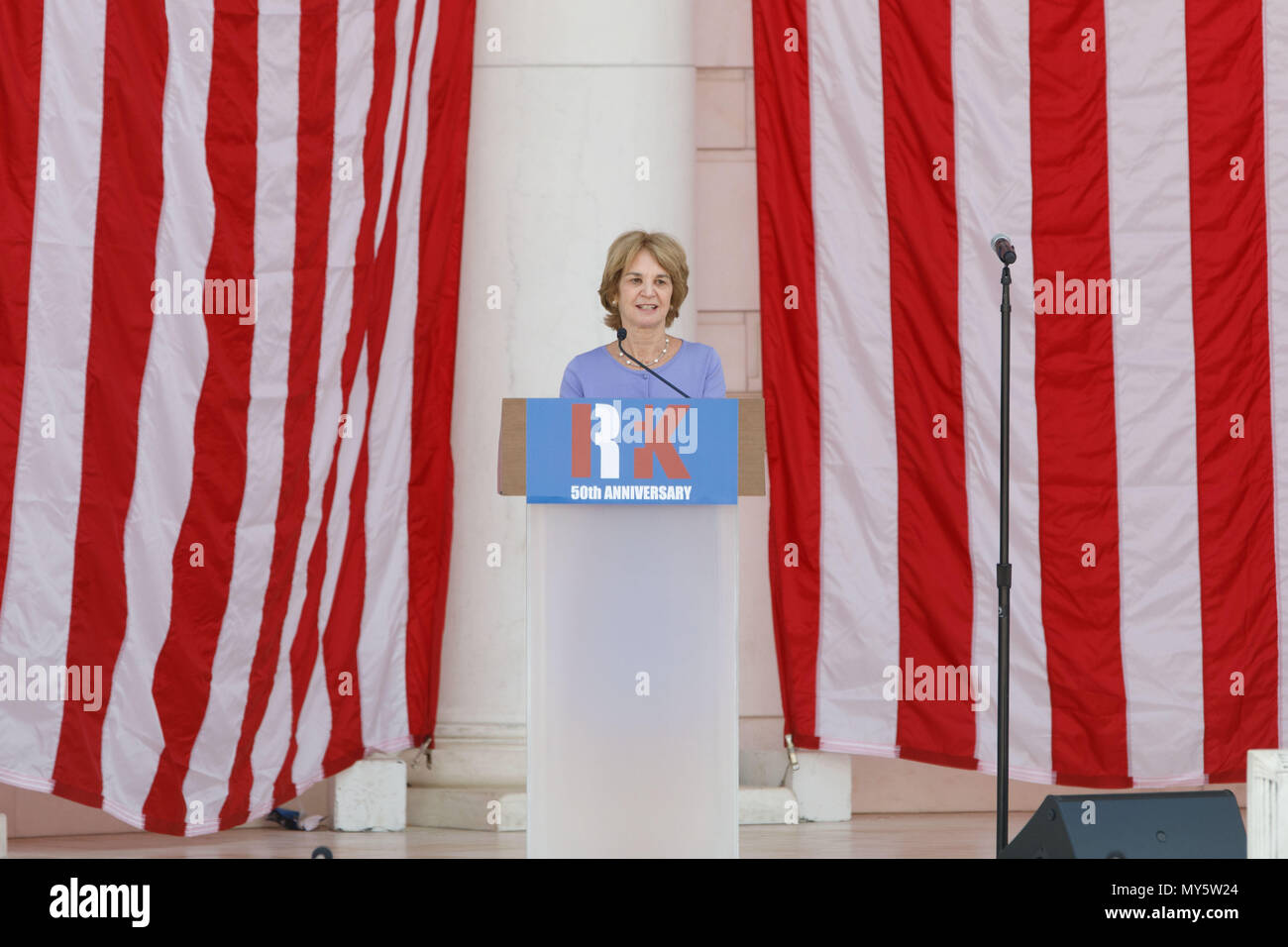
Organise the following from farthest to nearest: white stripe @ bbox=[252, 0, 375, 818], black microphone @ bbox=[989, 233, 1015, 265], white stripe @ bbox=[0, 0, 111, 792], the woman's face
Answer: white stripe @ bbox=[252, 0, 375, 818], white stripe @ bbox=[0, 0, 111, 792], black microphone @ bbox=[989, 233, 1015, 265], the woman's face

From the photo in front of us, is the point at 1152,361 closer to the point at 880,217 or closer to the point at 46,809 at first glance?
the point at 880,217

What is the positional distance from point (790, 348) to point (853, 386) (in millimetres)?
246

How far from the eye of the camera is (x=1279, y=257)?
542 centimetres

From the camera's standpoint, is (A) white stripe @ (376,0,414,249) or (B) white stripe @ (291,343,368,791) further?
(A) white stripe @ (376,0,414,249)

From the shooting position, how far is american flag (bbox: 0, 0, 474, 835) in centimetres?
452

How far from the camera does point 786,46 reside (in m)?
5.45

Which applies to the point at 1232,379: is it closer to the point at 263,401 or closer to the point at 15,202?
the point at 263,401

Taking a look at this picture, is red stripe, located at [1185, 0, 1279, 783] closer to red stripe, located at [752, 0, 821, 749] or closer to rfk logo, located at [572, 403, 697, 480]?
red stripe, located at [752, 0, 821, 749]

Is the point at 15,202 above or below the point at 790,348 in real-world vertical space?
above

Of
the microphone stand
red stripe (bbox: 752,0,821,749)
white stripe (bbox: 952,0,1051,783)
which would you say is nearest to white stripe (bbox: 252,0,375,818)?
red stripe (bbox: 752,0,821,749)

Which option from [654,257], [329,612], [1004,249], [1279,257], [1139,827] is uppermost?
[1279,257]

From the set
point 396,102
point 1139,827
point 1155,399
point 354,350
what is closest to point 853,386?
point 1155,399

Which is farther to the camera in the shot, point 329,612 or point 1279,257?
point 1279,257

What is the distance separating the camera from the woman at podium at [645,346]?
3.51 m
